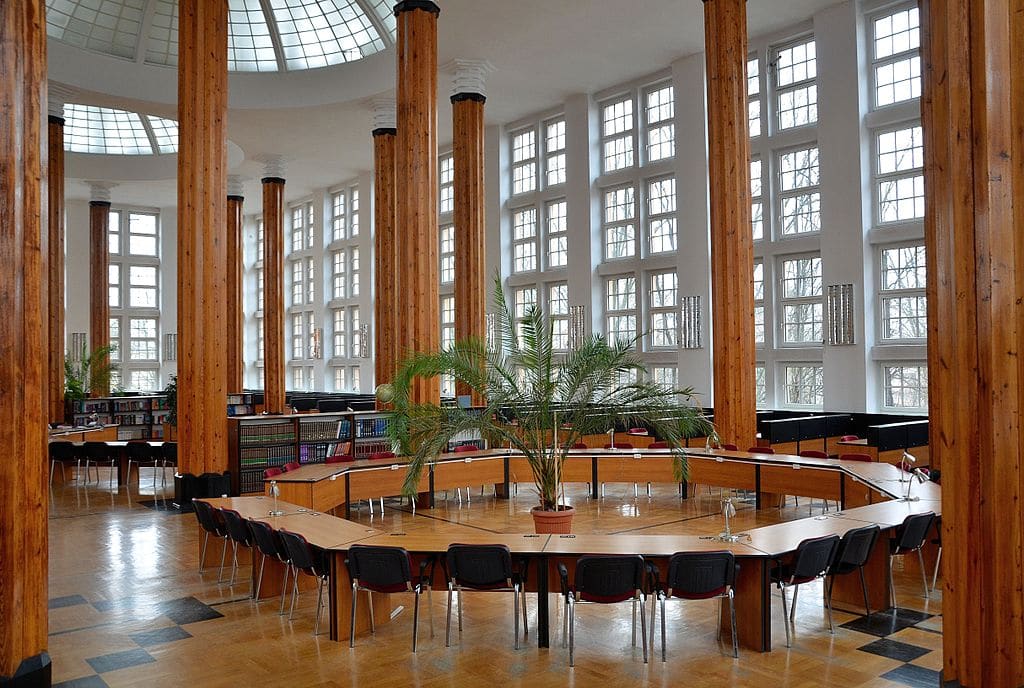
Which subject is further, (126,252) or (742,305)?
(126,252)

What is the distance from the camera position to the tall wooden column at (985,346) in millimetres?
3768

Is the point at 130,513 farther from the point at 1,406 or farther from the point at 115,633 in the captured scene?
the point at 1,406

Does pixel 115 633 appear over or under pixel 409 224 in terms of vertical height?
under

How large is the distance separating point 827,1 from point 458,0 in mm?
6309

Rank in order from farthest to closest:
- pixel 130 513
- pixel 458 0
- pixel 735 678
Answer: pixel 458 0, pixel 130 513, pixel 735 678

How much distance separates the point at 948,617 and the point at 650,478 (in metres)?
7.35

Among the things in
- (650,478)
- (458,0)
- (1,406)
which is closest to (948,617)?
(1,406)

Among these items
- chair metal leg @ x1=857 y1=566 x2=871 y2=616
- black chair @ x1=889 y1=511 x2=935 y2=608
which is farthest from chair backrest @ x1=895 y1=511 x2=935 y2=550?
chair metal leg @ x1=857 y1=566 x2=871 y2=616

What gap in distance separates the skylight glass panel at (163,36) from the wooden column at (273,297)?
463 centimetres

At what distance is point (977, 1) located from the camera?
3.85 metres

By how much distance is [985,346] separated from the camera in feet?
12.5

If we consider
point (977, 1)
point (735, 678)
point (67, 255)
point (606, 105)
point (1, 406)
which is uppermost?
point (606, 105)

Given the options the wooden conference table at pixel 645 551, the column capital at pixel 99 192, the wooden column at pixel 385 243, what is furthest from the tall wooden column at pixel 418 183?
the column capital at pixel 99 192

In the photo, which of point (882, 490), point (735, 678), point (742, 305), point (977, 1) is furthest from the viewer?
point (742, 305)
